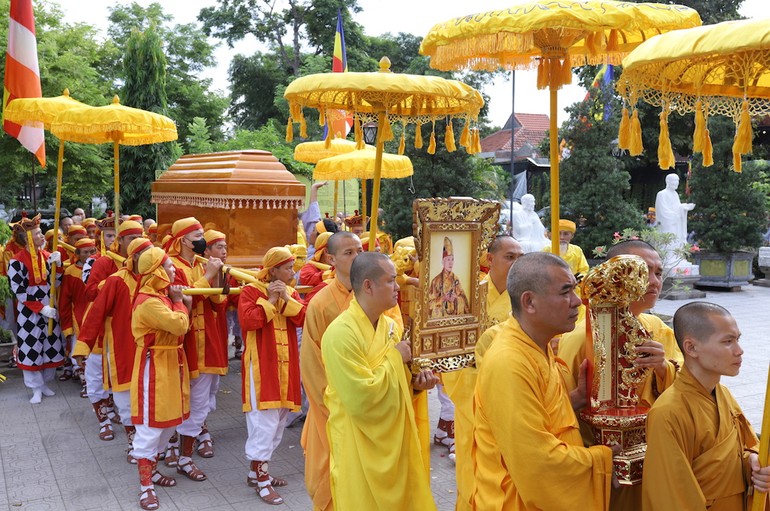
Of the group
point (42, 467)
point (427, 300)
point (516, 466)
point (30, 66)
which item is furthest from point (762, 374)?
point (30, 66)

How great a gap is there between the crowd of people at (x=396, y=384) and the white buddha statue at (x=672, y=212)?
1156 cm

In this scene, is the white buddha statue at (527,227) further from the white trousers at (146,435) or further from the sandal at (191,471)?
the white trousers at (146,435)

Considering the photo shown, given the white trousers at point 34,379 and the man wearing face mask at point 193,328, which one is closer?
the man wearing face mask at point 193,328

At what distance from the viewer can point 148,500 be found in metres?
5.01

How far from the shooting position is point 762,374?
8586 mm

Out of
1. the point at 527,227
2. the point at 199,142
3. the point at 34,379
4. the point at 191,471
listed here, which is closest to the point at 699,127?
the point at 191,471

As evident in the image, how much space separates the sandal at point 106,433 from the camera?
644 cm

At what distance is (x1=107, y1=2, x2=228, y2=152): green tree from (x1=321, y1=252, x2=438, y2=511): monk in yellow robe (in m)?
24.8

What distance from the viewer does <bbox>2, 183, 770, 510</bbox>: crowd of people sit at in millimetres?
2607

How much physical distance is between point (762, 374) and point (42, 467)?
8057 millimetres

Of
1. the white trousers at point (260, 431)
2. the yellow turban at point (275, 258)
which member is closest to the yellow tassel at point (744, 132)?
the yellow turban at point (275, 258)

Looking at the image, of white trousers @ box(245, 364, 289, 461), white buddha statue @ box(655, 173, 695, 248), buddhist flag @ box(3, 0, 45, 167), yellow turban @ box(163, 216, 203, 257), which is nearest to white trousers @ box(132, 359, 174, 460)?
white trousers @ box(245, 364, 289, 461)

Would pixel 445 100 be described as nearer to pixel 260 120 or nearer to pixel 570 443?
pixel 570 443

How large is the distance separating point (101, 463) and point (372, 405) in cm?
361
